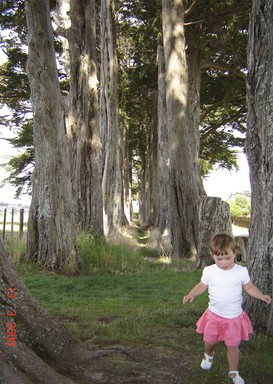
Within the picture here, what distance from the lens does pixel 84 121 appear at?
38.1ft

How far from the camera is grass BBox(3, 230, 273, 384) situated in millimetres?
4141

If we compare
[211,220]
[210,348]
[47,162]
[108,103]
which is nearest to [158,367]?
[210,348]

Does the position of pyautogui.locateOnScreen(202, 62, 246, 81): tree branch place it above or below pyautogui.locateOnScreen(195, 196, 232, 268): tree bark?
above

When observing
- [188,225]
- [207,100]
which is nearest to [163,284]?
[188,225]

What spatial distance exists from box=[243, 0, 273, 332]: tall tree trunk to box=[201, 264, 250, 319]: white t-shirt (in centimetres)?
56

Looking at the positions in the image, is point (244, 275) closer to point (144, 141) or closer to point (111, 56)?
point (111, 56)

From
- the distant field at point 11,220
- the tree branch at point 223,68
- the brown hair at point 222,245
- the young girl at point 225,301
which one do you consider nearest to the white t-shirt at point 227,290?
the young girl at point 225,301

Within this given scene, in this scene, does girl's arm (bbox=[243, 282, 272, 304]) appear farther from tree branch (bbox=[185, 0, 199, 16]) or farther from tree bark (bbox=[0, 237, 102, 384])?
tree branch (bbox=[185, 0, 199, 16])

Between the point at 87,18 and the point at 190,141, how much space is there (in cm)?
431

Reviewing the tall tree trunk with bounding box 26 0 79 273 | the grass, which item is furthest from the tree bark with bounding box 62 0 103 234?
the tall tree trunk with bounding box 26 0 79 273

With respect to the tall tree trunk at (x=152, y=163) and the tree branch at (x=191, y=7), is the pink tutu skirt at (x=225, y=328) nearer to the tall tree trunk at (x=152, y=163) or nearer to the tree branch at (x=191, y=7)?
the tree branch at (x=191, y=7)

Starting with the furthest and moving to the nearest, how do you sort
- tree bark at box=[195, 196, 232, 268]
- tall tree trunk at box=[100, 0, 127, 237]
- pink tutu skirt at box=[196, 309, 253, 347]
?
1. tall tree trunk at box=[100, 0, 127, 237]
2. tree bark at box=[195, 196, 232, 268]
3. pink tutu skirt at box=[196, 309, 253, 347]

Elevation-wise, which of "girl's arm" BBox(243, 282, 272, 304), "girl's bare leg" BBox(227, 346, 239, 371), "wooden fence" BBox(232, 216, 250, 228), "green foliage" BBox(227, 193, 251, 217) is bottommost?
"girl's bare leg" BBox(227, 346, 239, 371)

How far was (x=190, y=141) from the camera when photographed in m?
12.2
